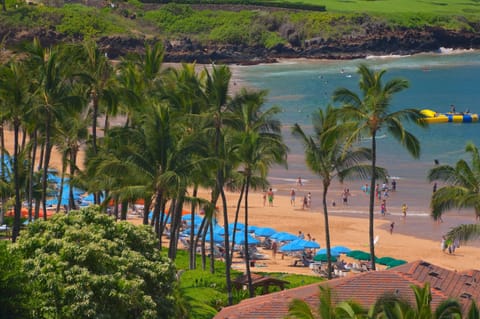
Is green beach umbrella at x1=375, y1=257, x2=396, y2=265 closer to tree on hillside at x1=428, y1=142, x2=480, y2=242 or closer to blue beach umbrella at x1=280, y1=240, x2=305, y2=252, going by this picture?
blue beach umbrella at x1=280, y1=240, x2=305, y2=252

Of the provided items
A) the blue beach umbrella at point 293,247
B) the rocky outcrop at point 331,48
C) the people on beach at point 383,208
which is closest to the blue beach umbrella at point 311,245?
the blue beach umbrella at point 293,247

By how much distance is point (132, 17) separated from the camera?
181 metres

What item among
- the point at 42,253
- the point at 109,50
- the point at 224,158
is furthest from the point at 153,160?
the point at 109,50

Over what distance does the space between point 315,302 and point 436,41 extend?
517ft

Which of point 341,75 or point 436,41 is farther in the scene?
point 436,41

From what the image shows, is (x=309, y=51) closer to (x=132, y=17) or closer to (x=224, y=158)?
(x=132, y=17)

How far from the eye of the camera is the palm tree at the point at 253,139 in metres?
34.2

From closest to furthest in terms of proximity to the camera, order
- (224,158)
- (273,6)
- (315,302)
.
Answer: (315,302) → (224,158) → (273,6)

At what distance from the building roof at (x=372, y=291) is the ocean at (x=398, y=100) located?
30.5 metres

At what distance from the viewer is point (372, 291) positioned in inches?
1021

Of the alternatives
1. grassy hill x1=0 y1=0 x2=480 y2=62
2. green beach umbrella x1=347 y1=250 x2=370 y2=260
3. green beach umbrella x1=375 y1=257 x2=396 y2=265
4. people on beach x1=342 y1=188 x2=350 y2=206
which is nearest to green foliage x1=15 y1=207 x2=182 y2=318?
green beach umbrella x1=375 y1=257 x2=396 y2=265

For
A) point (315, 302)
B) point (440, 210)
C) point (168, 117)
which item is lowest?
point (315, 302)

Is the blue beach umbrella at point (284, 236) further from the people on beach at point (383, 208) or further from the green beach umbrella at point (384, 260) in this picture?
the people on beach at point (383, 208)

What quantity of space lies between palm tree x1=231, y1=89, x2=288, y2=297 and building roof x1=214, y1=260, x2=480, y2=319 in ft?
26.1
